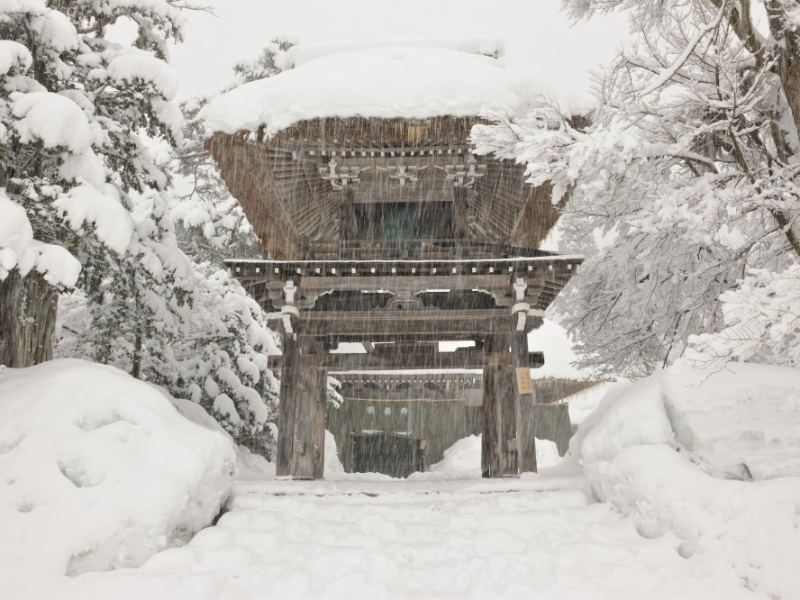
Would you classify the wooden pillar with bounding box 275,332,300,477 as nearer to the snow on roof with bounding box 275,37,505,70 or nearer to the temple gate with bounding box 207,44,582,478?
the temple gate with bounding box 207,44,582,478

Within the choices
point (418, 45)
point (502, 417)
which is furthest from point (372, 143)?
point (502, 417)

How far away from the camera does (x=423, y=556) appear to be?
520 cm

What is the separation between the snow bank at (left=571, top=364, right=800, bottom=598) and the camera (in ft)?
14.5

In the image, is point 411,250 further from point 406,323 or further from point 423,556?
point 423,556

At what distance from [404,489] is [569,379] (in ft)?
52.0

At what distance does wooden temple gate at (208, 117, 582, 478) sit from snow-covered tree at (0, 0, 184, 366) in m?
1.25

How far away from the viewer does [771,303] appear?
3816 mm

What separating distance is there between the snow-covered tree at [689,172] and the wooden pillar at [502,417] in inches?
75.9

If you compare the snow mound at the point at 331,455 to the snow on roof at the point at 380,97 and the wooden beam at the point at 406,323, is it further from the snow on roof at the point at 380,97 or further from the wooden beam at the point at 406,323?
the snow on roof at the point at 380,97

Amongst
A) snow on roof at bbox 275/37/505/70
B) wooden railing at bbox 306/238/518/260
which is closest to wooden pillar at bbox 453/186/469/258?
wooden railing at bbox 306/238/518/260

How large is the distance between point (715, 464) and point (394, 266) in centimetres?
454

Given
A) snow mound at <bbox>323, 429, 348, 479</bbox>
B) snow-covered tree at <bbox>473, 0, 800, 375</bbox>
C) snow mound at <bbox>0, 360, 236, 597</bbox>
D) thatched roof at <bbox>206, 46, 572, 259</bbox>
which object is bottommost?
snow mound at <bbox>323, 429, 348, 479</bbox>

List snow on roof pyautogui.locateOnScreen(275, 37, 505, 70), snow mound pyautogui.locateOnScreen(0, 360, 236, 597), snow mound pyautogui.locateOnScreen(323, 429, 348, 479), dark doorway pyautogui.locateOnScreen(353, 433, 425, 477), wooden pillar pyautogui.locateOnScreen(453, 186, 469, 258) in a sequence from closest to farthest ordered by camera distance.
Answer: snow mound pyautogui.locateOnScreen(0, 360, 236, 597), wooden pillar pyautogui.locateOnScreen(453, 186, 469, 258), snow on roof pyautogui.locateOnScreen(275, 37, 505, 70), snow mound pyautogui.locateOnScreen(323, 429, 348, 479), dark doorway pyautogui.locateOnScreen(353, 433, 425, 477)

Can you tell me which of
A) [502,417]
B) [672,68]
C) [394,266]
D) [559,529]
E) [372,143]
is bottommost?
[559,529]
